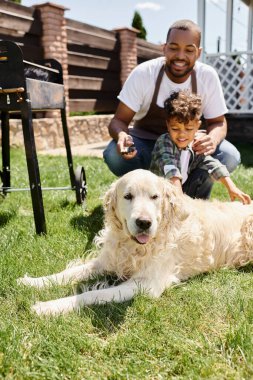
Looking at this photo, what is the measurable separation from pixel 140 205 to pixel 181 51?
6.02ft

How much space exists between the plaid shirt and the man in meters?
0.14

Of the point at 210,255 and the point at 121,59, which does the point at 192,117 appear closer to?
the point at 210,255

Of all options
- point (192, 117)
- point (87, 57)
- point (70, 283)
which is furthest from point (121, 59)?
point (70, 283)

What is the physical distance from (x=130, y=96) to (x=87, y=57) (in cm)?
733

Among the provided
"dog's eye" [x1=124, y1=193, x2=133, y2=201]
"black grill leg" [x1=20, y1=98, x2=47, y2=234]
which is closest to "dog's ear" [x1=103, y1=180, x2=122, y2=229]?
"dog's eye" [x1=124, y1=193, x2=133, y2=201]

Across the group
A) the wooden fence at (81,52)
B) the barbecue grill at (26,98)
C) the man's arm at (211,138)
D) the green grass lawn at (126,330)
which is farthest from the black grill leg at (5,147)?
the wooden fence at (81,52)

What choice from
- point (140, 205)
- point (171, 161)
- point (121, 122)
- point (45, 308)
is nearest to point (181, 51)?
point (121, 122)

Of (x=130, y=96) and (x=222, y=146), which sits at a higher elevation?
(x=130, y=96)

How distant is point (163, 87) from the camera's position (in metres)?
3.97

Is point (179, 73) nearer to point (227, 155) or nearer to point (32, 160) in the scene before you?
point (227, 155)

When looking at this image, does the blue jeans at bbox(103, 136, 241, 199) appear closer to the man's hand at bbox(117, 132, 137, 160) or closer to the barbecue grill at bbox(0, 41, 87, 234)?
the man's hand at bbox(117, 132, 137, 160)

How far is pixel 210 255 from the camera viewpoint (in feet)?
9.55

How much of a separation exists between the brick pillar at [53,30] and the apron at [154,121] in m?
5.51

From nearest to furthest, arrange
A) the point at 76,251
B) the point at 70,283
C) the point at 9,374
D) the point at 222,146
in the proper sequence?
the point at 9,374
the point at 70,283
the point at 76,251
the point at 222,146
